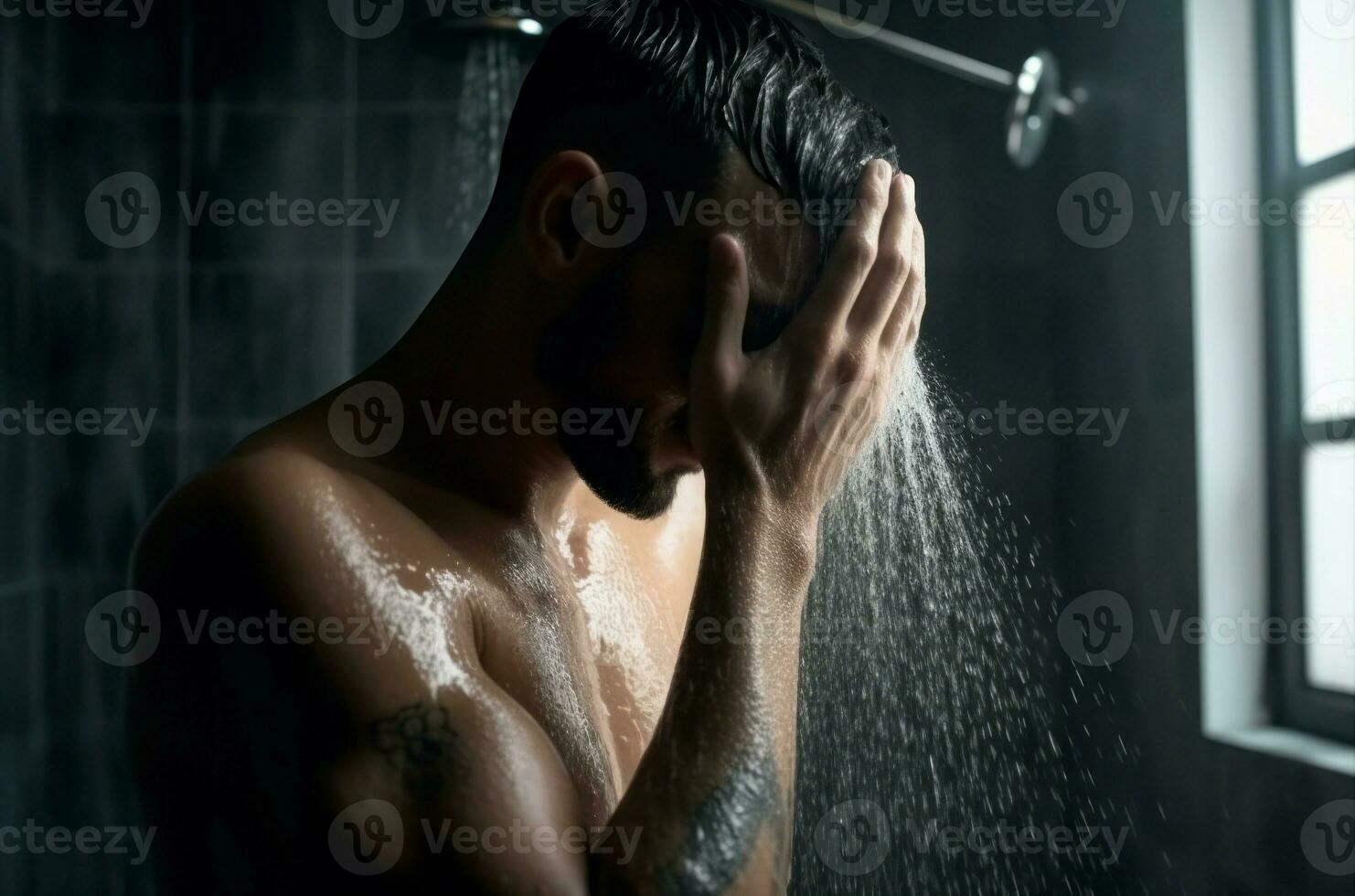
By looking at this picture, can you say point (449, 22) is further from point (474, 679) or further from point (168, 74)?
point (474, 679)

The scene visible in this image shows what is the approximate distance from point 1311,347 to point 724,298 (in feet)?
2.98

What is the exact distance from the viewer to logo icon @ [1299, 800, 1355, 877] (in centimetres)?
102

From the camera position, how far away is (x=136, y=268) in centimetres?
155

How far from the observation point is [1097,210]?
4.68 ft

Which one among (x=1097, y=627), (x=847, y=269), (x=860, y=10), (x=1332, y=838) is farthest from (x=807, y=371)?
(x=860, y=10)

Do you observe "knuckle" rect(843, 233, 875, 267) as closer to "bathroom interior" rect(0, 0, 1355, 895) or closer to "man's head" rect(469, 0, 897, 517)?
"man's head" rect(469, 0, 897, 517)

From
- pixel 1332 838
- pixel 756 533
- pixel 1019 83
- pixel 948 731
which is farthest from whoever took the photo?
pixel 948 731

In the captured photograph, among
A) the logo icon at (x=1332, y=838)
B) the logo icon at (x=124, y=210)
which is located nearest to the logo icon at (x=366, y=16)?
the logo icon at (x=124, y=210)

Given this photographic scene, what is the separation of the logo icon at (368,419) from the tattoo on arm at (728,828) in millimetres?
246

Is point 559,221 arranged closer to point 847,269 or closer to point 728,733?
point 847,269

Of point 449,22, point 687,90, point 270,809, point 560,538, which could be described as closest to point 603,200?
point 687,90

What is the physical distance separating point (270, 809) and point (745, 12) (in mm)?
463

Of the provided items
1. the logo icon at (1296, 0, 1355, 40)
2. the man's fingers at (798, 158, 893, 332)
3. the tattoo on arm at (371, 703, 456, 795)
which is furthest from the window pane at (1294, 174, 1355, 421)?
the tattoo on arm at (371, 703, 456, 795)

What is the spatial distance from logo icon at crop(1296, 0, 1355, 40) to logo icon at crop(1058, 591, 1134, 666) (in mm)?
681
